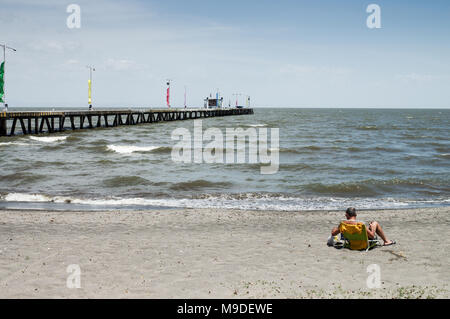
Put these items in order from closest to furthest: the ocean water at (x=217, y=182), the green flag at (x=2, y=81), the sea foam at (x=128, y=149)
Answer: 1. the ocean water at (x=217, y=182)
2. the sea foam at (x=128, y=149)
3. the green flag at (x=2, y=81)

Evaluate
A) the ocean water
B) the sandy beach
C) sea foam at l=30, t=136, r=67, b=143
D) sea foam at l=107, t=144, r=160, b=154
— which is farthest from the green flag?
the sandy beach

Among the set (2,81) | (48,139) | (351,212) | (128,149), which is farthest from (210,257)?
(48,139)

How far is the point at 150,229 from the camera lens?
924 cm

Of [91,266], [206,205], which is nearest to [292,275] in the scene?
[91,266]

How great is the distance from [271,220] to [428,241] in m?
3.59

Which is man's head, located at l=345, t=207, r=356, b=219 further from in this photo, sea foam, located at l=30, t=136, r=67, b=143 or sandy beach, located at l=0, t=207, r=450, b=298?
sea foam, located at l=30, t=136, r=67, b=143

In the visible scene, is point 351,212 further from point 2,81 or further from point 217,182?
point 2,81

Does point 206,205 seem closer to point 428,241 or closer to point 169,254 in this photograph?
point 169,254

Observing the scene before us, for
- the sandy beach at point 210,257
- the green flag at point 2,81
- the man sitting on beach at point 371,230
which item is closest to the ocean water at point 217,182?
the sandy beach at point 210,257

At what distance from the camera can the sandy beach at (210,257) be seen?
5.69 metres

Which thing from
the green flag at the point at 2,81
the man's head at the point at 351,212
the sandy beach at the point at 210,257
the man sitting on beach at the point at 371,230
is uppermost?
the green flag at the point at 2,81

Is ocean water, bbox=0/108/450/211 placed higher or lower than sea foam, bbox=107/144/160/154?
lower

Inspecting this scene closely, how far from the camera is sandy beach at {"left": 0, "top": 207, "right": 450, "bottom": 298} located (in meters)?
5.69

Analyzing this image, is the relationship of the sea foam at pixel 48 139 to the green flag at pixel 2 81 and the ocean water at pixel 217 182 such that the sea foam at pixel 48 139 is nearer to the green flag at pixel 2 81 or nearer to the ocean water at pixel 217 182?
the green flag at pixel 2 81
